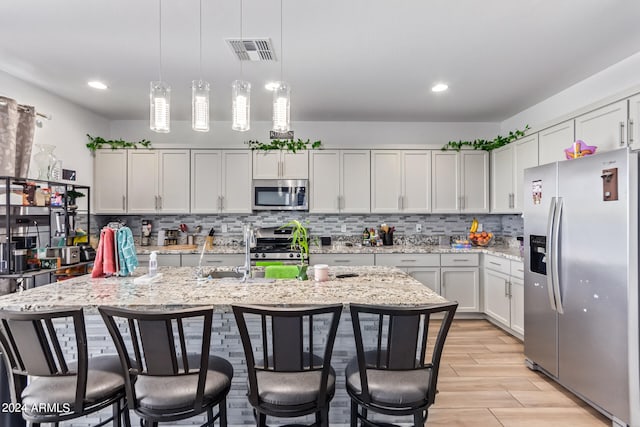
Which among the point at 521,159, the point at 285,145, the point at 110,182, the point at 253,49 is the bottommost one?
the point at 110,182

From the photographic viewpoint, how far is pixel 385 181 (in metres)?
4.57

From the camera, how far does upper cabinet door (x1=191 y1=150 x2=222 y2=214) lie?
4504 mm

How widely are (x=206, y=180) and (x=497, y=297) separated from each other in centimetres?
378

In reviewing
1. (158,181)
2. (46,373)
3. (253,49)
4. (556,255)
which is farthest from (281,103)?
(158,181)

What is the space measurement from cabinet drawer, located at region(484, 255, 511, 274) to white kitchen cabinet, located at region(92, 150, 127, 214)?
15.0ft

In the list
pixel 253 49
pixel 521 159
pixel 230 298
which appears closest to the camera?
pixel 230 298

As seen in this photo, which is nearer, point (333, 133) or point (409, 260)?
point (409, 260)

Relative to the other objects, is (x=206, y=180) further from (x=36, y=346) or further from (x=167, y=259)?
(x=36, y=346)

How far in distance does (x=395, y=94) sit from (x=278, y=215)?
217cm

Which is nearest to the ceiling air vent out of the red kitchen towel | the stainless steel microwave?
the red kitchen towel

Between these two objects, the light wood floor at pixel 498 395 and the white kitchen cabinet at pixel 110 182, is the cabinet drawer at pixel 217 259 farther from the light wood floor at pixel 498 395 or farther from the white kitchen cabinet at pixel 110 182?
the light wood floor at pixel 498 395

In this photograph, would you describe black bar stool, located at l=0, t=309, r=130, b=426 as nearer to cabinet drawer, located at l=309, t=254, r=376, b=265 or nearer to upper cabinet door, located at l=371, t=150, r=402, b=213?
cabinet drawer, located at l=309, t=254, r=376, b=265

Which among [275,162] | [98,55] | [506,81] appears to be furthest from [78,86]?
[506,81]

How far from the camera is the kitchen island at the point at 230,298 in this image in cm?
168
